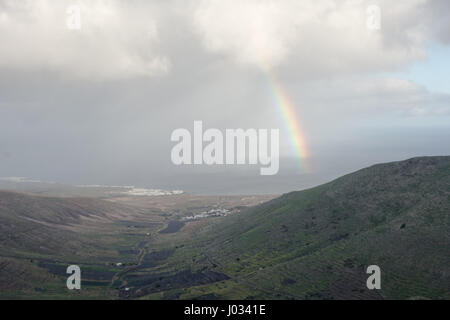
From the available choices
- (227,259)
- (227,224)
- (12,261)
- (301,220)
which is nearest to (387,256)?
(301,220)

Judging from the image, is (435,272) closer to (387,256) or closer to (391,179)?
(387,256)

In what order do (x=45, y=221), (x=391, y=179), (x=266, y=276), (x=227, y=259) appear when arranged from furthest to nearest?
(x=45, y=221)
(x=391, y=179)
(x=227, y=259)
(x=266, y=276)

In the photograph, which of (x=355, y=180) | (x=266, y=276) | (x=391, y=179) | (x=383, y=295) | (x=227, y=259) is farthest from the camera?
(x=355, y=180)

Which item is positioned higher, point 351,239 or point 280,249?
point 351,239

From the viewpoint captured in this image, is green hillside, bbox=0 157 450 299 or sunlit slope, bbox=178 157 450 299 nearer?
sunlit slope, bbox=178 157 450 299

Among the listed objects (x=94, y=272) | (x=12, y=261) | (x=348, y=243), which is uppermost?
(x=348, y=243)

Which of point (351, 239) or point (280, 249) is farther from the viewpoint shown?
point (280, 249)

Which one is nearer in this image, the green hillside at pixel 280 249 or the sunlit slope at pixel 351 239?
the sunlit slope at pixel 351 239

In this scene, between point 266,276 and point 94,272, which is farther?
point 94,272
